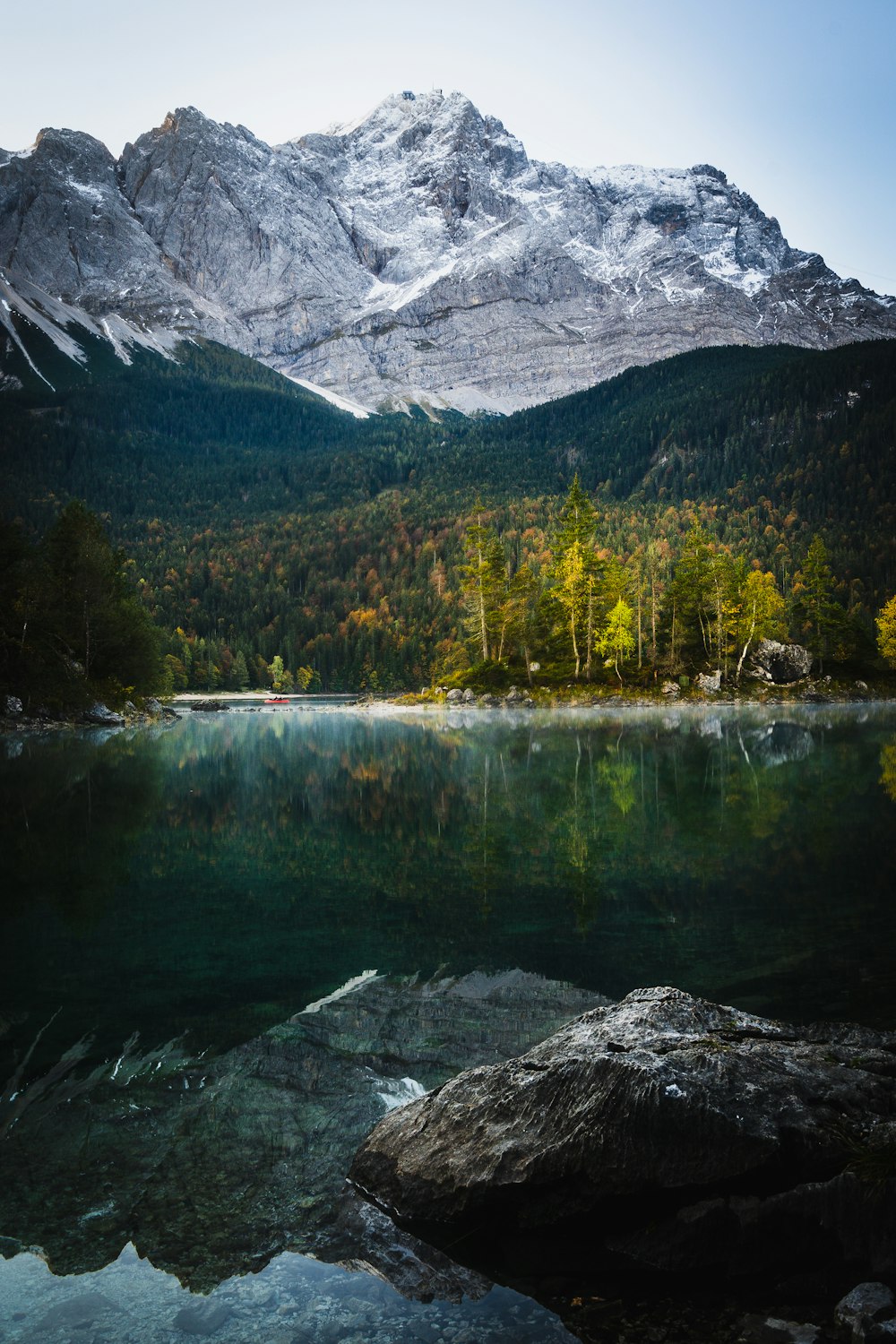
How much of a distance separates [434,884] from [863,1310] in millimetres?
12084

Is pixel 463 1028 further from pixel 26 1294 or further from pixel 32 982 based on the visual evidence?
pixel 32 982

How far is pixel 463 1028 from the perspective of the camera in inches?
396

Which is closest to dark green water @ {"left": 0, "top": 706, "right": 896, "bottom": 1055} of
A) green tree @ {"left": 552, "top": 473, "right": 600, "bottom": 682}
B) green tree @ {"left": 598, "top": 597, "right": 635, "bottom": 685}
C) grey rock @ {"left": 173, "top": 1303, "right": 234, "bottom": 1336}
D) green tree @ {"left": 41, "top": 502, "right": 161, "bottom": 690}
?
grey rock @ {"left": 173, "top": 1303, "right": 234, "bottom": 1336}

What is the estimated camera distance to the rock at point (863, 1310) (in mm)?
5133

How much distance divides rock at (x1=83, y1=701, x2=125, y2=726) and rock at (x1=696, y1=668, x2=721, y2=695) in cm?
5603

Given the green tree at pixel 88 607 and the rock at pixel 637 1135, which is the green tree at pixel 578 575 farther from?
the rock at pixel 637 1135

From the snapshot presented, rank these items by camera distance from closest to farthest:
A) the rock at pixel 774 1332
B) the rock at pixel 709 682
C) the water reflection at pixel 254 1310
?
the rock at pixel 774 1332 < the water reflection at pixel 254 1310 < the rock at pixel 709 682

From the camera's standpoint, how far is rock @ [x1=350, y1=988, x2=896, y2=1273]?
6.36 m

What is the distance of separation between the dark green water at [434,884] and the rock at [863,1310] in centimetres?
480

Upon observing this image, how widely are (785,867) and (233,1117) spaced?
12849 millimetres

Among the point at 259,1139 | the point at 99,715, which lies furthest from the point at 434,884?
the point at 99,715

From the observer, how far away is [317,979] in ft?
39.1

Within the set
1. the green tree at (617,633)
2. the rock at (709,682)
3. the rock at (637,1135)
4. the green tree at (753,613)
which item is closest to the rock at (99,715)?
the green tree at (617,633)

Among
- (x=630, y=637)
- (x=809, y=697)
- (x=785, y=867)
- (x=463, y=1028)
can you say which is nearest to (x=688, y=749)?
(x=785, y=867)
